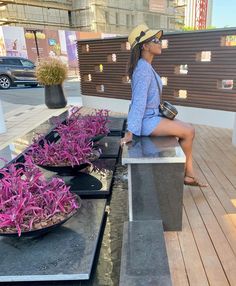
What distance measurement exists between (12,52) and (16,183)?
824 inches

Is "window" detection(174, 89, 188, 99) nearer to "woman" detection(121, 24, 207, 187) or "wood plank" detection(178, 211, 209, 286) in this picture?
"woman" detection(121, 24, 207, 187)

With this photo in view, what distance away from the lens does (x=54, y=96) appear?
714 centimetres

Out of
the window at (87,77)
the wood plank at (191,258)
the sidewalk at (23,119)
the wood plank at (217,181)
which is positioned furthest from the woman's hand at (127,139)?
the window at (87,77)

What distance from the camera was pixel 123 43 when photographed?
614 cm

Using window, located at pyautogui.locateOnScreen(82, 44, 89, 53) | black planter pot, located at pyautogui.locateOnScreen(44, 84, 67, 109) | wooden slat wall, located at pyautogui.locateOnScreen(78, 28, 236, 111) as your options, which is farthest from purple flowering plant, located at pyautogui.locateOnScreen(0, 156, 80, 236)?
window, located at pyautogui.locateOnScreen(82, 44, 89, 53)

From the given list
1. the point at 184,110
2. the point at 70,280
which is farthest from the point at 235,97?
the point at 70,280

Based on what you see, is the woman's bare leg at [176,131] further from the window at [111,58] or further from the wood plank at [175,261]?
the window at [111,58]

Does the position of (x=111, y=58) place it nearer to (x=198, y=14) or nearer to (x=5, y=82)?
(x=5, y=82)

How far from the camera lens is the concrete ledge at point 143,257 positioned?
1177 mm

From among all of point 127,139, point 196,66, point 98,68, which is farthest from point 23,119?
point 127,139

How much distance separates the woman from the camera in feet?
7.07

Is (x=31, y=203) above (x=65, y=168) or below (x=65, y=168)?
above

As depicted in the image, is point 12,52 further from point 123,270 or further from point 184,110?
point 123,270

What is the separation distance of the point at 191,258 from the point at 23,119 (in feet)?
17.9
